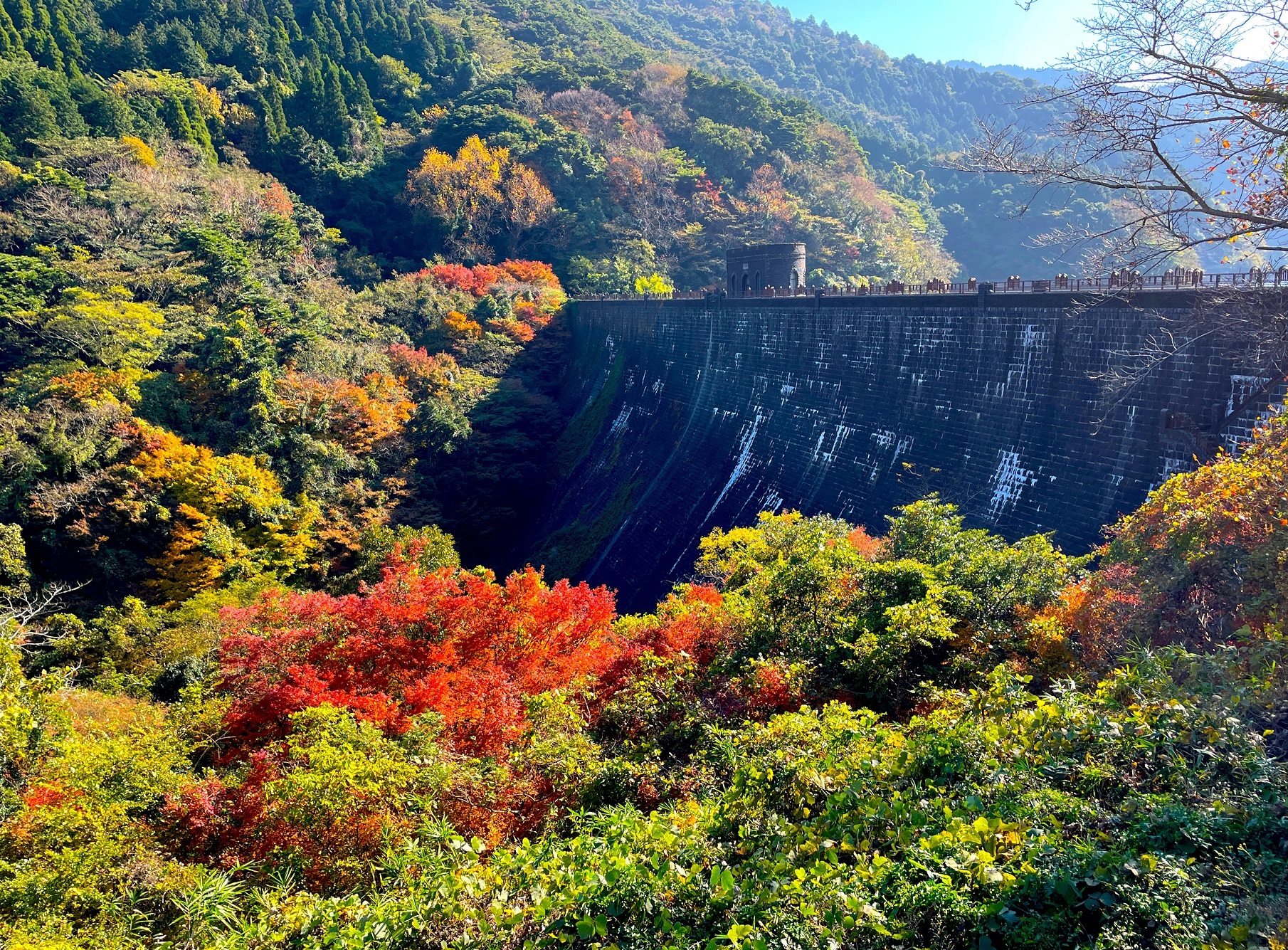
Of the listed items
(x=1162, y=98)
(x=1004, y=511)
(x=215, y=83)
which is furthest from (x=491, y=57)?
(x=1162, y=98)

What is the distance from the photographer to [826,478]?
1886 cm

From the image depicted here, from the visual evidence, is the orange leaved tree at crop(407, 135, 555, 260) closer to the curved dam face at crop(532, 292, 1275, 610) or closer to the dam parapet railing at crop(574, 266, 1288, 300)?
the curved dam face at crop(532, 292, 1275, 610)

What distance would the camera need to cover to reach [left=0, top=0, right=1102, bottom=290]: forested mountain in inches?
1655

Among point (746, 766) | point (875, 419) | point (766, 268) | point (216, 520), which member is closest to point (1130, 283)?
point (746, 766)

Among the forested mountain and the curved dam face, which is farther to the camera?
the forested mountain

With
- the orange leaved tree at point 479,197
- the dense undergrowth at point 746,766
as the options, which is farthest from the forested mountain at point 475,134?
the dense undergrowth at point 746,766

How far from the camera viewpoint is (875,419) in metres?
18.2

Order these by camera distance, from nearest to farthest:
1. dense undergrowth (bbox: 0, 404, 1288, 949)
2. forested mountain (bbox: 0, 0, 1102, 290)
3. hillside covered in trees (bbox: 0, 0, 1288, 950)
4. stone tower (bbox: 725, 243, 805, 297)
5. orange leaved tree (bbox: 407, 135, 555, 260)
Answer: dense undergrowth (bbox: 0, 404, 1288, 949)
hillside covered in trees (bbox: 0, 0, 1288, 950)
stone tower (bbox: 725, 243, 805, 297)
forested mountain (bbox: 0, 0, 1102, 290)
orange leaved tree (bbox: 407, 135, 555, 260)

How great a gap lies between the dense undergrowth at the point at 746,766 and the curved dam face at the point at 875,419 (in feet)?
10.6

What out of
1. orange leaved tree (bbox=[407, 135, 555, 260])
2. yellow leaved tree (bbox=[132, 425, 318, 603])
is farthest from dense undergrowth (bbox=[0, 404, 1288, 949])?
orange leaved tree (bbox=[407, 135, 555, 260])

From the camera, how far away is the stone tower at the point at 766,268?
108 ft

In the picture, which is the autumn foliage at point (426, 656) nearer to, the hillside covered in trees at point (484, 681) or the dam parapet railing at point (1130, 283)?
the hillside covered in trees at point (484, 681)

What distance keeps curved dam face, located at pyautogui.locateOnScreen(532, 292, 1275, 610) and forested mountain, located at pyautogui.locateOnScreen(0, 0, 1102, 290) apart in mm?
17058

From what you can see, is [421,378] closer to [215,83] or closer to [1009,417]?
[1009,417]
